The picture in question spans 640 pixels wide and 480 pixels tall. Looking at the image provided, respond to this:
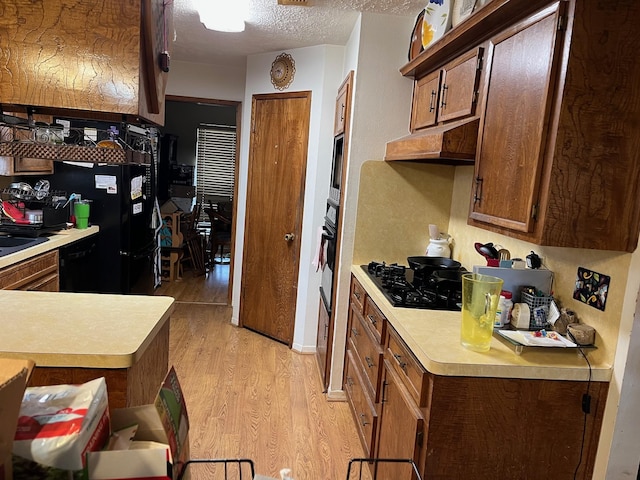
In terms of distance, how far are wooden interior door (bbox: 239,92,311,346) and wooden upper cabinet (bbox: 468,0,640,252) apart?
2168 millimetres

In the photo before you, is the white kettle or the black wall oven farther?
the black wall oven

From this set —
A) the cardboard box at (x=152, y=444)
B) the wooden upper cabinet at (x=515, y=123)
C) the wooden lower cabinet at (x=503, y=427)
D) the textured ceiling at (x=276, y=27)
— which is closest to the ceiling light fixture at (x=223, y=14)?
the textured ceiling at (x=276, y=27)

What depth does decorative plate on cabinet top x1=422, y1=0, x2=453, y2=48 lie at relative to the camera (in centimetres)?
210

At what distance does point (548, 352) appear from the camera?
1525 millimetres

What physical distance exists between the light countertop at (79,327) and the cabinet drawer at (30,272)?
106 centimetres

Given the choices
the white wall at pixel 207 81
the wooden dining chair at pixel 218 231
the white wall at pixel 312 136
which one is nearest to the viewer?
the white wall at pixel 312 136

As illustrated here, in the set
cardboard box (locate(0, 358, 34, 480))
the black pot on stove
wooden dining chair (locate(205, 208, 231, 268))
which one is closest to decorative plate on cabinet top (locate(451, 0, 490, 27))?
the black pot on stove

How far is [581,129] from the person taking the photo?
1375mm

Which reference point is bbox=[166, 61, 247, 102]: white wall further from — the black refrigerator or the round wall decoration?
the black refrigerator

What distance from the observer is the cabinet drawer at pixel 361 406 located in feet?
6.95

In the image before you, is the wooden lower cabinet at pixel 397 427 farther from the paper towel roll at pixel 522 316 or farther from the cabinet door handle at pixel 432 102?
the cabinet door handle at pixel 432 102

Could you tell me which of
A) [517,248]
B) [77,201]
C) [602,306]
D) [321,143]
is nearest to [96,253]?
[77,201]

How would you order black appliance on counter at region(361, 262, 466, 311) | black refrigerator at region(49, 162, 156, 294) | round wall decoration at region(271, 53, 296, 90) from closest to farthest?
black appliance on counter at region(361, 262, 466, 311) < round wall decoration at region(271, 53, 296, 90) < black refrigerator at region(49, 162, 156, 294)

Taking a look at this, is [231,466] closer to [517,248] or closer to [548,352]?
[548,352]
